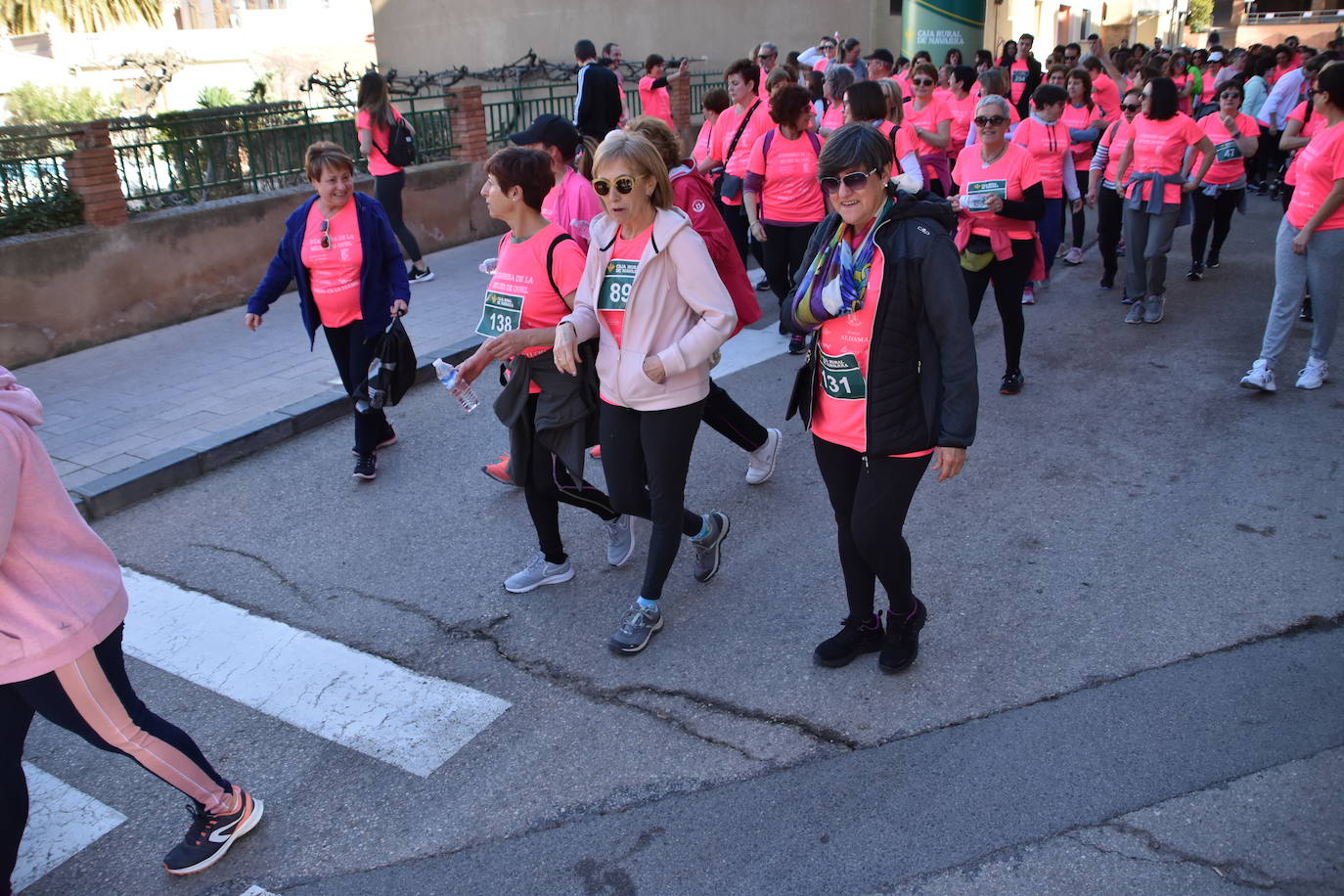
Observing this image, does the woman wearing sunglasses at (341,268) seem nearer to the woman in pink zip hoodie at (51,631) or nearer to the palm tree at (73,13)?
the woman in pink zip hoodie at (51,631)

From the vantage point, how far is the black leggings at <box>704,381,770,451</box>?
195 inches

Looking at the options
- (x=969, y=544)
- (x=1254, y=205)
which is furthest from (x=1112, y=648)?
(x=1254, y=205)

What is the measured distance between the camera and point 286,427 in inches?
252

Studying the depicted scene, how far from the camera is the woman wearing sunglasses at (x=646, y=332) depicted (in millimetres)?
3531

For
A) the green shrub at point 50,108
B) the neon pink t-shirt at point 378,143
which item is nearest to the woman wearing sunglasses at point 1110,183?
the neon pink t-shirt at point 378,143

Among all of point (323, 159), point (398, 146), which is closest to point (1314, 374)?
point (323, 159)

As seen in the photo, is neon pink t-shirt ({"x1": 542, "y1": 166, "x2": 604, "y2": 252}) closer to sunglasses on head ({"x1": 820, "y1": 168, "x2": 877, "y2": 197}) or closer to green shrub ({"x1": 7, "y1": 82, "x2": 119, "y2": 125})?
sunglasses on head ({"x1": 820, "y1": 168, "x2": 877, "y2": 197})

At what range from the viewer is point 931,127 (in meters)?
9.36

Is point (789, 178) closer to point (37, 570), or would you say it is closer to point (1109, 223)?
point (1109, 223)

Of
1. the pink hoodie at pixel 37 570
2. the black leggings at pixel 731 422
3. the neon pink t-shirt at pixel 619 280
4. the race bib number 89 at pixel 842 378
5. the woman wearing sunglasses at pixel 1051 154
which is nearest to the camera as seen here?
the pink hoodie at pixel 37 570

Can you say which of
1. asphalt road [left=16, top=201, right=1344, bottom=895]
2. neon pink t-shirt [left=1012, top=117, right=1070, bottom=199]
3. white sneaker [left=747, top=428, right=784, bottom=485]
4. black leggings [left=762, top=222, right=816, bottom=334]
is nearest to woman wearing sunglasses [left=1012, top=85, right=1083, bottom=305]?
neon pink t-shirt [left=1012, top=117, right=1070, bottom=199]

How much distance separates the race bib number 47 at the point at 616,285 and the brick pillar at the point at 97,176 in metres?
6.42

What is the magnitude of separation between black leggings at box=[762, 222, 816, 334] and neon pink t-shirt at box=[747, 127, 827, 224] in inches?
2.8

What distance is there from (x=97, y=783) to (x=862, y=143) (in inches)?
123
